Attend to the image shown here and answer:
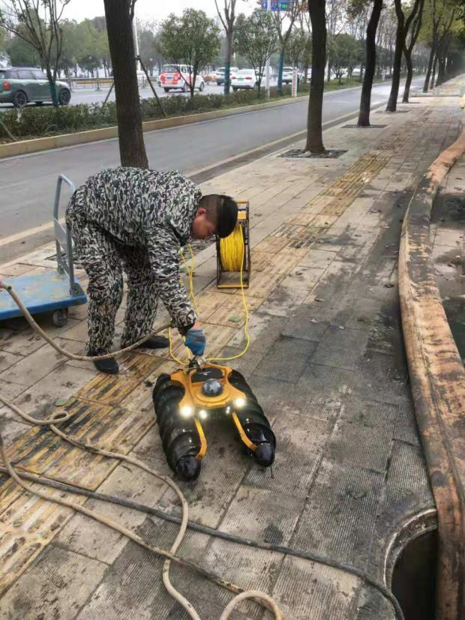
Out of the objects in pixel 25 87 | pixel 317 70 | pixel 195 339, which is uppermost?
pixel 317 70

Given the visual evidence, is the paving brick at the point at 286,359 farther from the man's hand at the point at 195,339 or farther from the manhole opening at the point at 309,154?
the manhole opening at the point at 309,154

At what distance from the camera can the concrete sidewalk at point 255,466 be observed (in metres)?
2.18

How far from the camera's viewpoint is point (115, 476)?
2754 mm

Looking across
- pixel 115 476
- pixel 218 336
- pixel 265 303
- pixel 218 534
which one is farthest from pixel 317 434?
pixel 265 303

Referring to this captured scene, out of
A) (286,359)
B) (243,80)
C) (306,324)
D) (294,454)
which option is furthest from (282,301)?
(243,80)

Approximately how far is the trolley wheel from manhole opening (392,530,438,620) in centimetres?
307

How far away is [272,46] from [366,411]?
31.3m

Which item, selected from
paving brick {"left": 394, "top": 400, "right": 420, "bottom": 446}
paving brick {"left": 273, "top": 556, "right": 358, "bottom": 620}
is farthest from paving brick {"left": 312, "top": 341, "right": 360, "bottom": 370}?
paving brick {"left": 273, "top": 556, "right": 358, "bottom": 620}

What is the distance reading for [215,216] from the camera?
9.66 ft

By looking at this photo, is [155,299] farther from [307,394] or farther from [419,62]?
[419,62]

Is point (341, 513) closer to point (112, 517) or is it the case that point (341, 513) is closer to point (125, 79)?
point (112, 517)

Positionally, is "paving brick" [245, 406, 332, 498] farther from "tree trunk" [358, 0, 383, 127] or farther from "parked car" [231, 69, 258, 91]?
"parked car" [231, 69, 258, 91]

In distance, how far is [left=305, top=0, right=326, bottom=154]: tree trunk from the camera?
1117 centimetres

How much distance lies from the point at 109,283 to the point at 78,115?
50.5 ft
